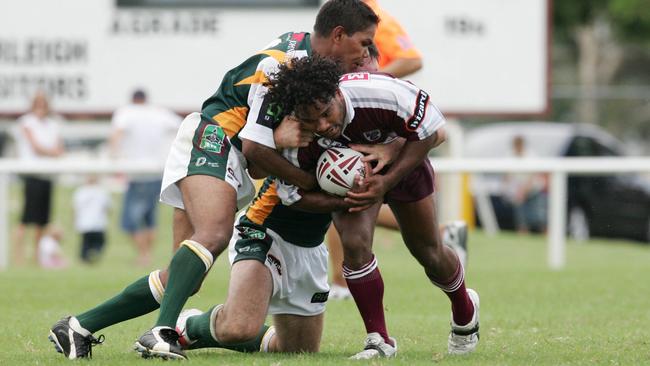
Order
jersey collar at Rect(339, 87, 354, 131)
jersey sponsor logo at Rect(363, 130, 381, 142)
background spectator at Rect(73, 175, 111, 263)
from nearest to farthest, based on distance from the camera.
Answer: jersey collar at Rect(339, 87, 354, 131)
jersey sponsor logo at Rect(363, 130, 381, 142)
background spectator at Rect(73, 175, 111, 263)

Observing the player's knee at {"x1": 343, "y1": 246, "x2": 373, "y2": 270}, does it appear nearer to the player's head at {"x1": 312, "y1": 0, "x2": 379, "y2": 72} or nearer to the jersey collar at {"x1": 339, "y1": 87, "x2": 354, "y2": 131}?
the jersey collar at {"x1": 339, "y1": 87, "x2": 354, "y2": 131}

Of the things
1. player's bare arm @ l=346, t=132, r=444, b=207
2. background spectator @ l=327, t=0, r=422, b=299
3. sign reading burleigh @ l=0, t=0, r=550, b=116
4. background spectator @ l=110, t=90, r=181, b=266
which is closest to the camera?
player's bare arm @ l=346, t=132, r=444, b=207

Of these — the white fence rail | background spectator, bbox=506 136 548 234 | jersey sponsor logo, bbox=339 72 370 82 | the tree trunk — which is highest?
jersey sponsor logo, bbox=339 72 370 82

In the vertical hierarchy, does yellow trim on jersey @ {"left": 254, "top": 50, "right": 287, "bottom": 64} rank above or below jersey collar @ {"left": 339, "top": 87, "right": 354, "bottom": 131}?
above

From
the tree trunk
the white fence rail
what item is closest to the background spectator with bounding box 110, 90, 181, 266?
Answer: the white fence rail

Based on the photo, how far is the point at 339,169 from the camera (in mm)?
6363

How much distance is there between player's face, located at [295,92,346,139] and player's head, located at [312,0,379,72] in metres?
0.55

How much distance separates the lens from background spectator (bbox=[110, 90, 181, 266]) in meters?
15.5

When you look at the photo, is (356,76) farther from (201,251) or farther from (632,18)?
(632,18)

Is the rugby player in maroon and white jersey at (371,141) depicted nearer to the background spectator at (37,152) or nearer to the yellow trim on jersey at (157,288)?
the yellow trim on jersey at (157,288)

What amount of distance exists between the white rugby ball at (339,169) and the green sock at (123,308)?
1.04m

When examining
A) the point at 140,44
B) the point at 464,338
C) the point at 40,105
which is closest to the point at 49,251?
the point at 40,105

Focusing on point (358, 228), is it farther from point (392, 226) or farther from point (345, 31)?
point (392, 226)

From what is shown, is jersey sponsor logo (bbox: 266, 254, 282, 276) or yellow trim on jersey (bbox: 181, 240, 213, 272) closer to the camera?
yellow trim on jersey (bbox: 181, 240, 213, 272)
